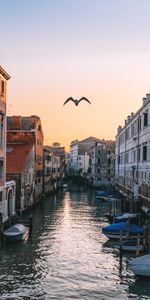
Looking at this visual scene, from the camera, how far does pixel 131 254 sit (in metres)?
25.2

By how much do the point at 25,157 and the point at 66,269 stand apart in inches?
1143

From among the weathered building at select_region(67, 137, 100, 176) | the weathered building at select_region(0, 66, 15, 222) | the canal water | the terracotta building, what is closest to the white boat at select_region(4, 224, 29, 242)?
the canal water

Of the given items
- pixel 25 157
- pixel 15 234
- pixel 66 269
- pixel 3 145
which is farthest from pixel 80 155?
pixel 66 269

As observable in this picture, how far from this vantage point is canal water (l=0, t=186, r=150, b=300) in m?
18.3

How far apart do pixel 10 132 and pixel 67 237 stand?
30296 millimetres

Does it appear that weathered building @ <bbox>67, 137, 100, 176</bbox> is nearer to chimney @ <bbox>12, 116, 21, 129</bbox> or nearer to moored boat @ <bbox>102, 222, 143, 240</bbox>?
chimney @ <bbox>12, 116, 21, 129</bbox>

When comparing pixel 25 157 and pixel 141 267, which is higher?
pixel 25 157

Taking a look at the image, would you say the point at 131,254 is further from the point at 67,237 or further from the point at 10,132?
the point at 10,132

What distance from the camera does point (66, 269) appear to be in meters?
21.8

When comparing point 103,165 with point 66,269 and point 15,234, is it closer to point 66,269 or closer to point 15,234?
point 15,234

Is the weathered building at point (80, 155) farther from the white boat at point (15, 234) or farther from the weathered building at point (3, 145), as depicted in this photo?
the white boat at point (15, 234)

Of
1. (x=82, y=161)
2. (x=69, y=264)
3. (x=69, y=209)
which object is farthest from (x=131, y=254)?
(x=82, y=161)

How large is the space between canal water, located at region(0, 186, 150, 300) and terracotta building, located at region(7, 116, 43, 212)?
439 inches

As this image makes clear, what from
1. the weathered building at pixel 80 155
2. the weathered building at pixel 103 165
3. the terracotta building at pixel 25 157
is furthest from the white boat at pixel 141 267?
the weathered building at pixel 80 155
